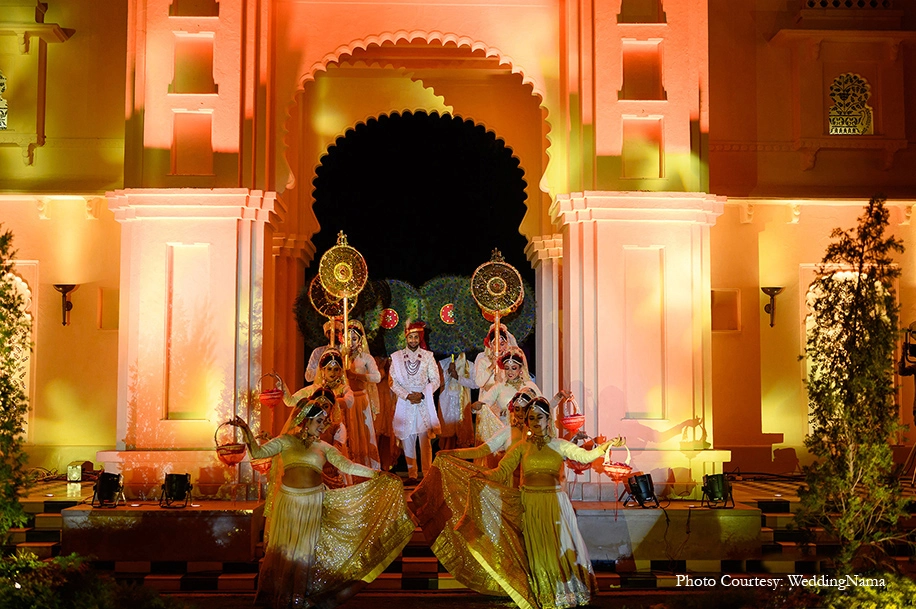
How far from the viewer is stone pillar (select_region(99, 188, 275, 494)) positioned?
362 inches

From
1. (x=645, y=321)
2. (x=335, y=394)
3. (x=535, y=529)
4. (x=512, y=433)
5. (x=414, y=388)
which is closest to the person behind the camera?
(x=535, y=529)

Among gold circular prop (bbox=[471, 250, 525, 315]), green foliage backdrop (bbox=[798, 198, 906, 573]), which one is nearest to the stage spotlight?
gold circular prop (bbox=[471, 250, 525, 315])

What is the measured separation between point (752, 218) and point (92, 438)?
8.59m

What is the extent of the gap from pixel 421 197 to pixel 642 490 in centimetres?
633

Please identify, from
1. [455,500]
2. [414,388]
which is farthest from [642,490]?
[414,388]

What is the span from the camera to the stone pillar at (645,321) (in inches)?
368

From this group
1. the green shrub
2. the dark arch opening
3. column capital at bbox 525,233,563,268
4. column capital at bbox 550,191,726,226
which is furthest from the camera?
the dark arch opening

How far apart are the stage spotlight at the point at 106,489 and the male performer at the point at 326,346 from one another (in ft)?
8.42

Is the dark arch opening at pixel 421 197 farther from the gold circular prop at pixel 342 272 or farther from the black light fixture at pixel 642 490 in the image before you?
the black light fixture at pixel 642 490

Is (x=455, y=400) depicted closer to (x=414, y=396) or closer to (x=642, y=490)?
(x=414, y=396)

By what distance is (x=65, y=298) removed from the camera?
1235 centimetres

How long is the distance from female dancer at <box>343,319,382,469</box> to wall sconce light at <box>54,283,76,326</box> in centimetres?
379

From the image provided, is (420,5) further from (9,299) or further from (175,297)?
(9,299)

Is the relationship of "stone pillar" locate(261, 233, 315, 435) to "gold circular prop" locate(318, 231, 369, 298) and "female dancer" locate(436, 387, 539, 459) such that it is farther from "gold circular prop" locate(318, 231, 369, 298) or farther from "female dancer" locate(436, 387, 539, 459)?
"female dancer" locate(436, 387, 539, 459)
